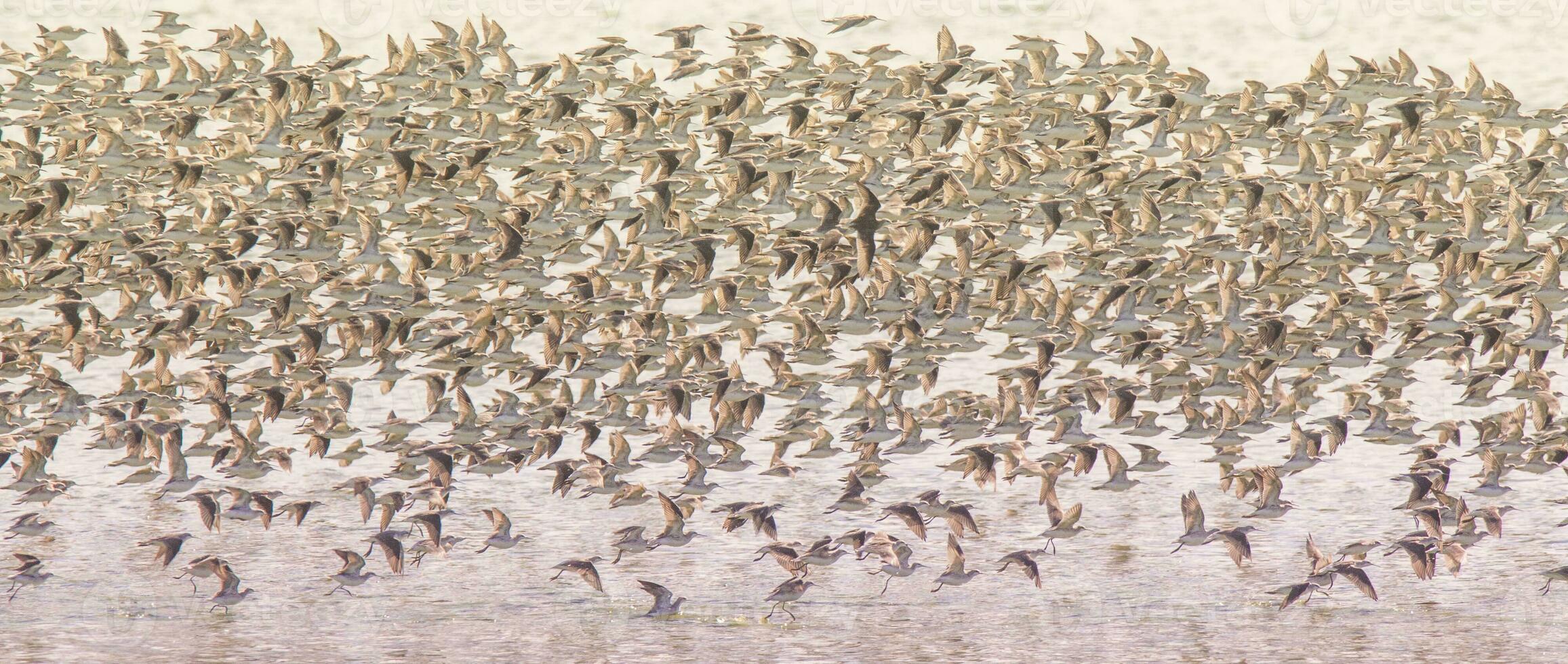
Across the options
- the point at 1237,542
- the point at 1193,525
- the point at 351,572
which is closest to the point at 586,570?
the point at 351,572

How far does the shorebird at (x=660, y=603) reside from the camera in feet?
85.0

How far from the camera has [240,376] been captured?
31922 mm

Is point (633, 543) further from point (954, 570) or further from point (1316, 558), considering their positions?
point (1316, 558)

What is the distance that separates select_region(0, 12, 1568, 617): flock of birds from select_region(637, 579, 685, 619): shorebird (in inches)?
36.7

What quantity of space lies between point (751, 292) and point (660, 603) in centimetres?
839

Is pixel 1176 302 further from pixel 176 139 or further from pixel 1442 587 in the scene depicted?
pixel 176 139

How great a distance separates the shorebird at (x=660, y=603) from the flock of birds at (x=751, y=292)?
932mm

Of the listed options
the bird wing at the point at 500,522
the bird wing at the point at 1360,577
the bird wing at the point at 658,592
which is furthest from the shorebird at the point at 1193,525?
the bird wing at the point at 500,522

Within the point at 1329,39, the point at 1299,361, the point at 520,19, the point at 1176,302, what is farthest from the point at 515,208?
the point at 1329,39

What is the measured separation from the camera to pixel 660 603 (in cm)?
2619

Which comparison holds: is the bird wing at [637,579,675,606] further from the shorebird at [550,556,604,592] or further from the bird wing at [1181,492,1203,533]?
the bird wing at [1181,492,1203,533]

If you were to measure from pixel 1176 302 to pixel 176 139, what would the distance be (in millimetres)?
18301

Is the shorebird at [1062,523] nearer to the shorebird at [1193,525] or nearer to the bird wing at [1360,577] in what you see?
the shorebird at [1193,525]

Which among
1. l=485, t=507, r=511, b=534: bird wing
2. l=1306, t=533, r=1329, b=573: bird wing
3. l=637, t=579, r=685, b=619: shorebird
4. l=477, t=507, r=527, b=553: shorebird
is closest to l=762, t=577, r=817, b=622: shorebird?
l=637, t=579, r=685, b=619: shorebird
